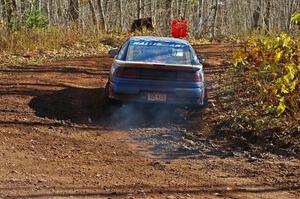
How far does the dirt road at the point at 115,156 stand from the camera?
18.4 ft

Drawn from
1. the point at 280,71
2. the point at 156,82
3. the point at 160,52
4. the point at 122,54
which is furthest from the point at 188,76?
the point at 280,71

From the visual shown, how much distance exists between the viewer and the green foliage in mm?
7434

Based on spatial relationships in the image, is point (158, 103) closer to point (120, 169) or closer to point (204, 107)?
point (204, 107)

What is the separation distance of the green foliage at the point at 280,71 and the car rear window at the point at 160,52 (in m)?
1.06

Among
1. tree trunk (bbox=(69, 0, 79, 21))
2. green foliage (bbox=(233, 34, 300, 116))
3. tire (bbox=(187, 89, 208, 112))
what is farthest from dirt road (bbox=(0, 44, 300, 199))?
tree trunk (bbox=(69, 0, 79, 21))

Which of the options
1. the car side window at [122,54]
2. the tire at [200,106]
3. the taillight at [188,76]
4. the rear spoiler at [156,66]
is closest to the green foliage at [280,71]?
the tire at [200,106]

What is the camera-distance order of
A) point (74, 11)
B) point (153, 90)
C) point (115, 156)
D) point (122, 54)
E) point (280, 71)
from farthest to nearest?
point (74, 11) < point (122, 54) < point (153, 90) < point (280, 71) < point (115, 156)

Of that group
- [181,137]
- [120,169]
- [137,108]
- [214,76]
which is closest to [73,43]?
[214,76]

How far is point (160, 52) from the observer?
31.0 ft

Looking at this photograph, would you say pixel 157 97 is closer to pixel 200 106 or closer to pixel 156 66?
pixel 156 66

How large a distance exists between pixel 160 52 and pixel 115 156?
3116mm

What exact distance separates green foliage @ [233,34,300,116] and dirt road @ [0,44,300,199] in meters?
1.10

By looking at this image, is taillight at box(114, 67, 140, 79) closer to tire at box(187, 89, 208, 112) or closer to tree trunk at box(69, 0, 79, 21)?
tire at box(187, 89, 208, 112)

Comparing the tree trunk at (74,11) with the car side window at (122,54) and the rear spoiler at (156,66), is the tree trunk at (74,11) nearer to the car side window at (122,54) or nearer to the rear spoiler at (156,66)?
the car side window at (122,54)
